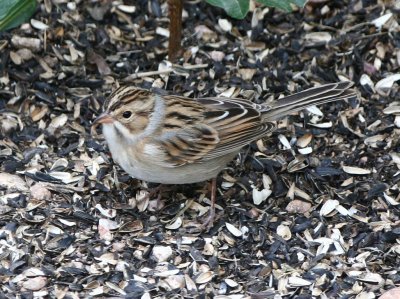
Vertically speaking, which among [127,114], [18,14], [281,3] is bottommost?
[127,114]

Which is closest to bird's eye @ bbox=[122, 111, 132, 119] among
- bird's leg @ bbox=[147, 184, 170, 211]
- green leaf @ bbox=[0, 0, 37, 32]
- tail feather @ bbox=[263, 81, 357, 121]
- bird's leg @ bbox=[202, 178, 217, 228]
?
bird's leg @ bbox=[147, 184, 170, 211]

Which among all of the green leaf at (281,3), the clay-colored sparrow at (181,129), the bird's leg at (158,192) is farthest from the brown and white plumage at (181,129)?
the green leaf at (281,3)

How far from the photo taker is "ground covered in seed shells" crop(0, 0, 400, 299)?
4965mm

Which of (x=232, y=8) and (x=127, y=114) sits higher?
(x=232, y=8)

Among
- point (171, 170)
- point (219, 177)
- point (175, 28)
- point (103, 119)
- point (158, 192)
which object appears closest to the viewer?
point (103, 119)

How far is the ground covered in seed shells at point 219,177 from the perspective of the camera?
4965 millimetres

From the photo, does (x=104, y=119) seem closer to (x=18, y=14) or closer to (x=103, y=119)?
(x=103, y=119)

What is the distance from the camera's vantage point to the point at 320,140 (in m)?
5.81

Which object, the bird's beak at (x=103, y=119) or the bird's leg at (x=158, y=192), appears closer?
the bird's beak at (x=103, y=119)

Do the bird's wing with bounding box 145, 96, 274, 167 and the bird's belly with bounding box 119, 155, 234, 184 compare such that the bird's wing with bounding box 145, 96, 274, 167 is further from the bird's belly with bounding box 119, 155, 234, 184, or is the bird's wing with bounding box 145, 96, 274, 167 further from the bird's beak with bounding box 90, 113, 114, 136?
the bird's beak with bounding box 90, 113, 114, 136

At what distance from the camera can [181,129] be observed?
5.31 meters

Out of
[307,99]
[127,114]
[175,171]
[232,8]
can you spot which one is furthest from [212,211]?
[232,8]

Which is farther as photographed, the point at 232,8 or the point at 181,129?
the point at 181,129

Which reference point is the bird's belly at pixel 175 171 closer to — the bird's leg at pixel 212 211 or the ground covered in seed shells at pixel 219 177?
the bird's leg at pixel 212 211
